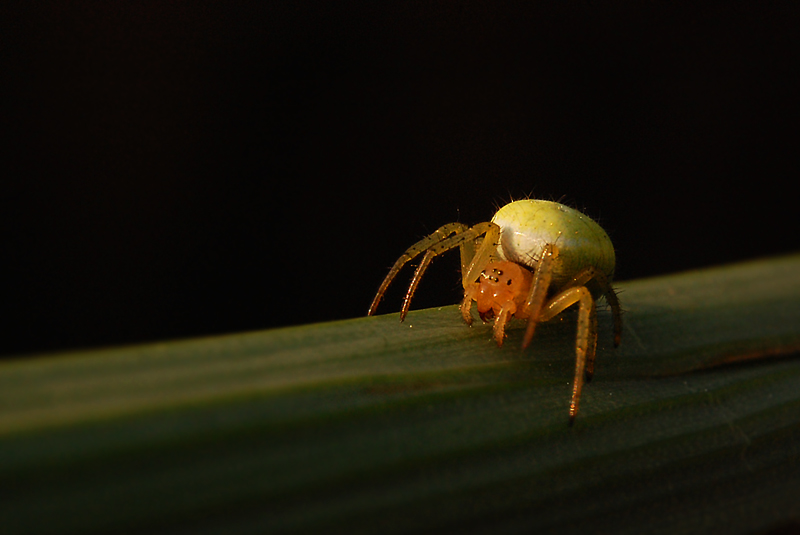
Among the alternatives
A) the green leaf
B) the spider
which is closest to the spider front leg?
the spider

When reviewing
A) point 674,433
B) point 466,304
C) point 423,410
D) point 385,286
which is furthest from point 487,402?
point 385,286

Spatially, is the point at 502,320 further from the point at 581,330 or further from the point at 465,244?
the point at 465,244

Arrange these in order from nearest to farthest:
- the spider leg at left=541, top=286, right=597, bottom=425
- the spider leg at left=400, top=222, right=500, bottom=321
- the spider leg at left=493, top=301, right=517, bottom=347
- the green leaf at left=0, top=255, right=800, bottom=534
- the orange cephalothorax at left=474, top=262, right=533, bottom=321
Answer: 1. the green leaf at left=0, top=255, right=800, bottom=534
2. the spider leg at left=541, top=286, right=597, bottom=425
3. the spider leg at left=493, top=301, right=517, bottom=347
4. the orange cephalothorax at left=474, top=262, right=533, bottom=321
5. the spider leg at left=400, top=222, right=500, bottom=321

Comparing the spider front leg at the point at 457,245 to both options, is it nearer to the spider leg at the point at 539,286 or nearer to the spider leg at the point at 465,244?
the spider leg at the point at 465,244

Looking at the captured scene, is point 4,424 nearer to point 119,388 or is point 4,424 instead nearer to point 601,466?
point 119,388

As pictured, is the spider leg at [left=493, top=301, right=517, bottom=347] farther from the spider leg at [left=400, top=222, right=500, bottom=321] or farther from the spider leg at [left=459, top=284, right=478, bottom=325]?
the spider leg at [left=400, top=222, right=500, bottom=321]

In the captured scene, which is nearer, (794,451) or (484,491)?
(484,491)
